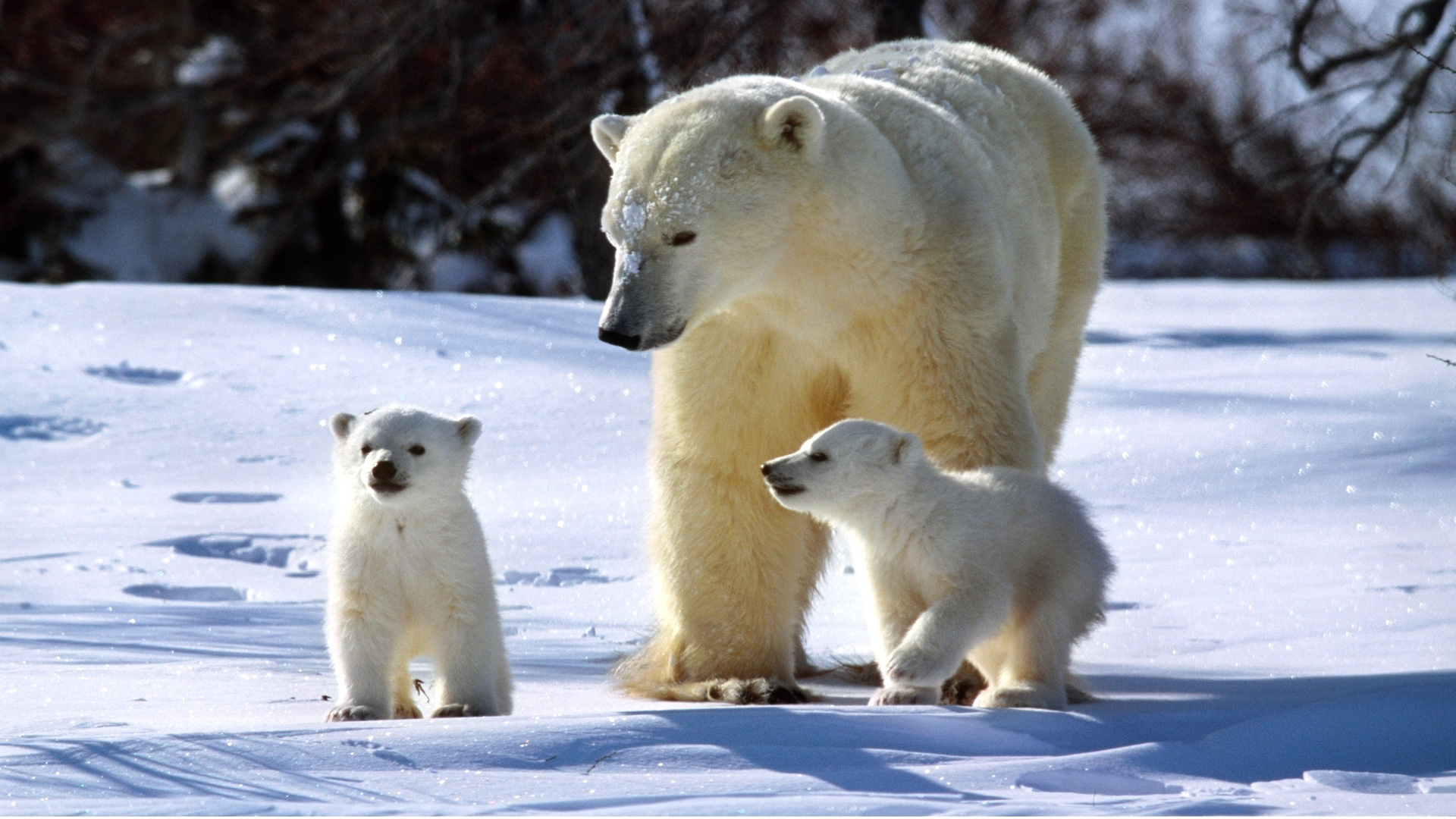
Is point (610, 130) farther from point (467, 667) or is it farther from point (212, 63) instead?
point (212, 63)

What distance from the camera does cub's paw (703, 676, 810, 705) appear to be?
12.6 ft

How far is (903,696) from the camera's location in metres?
3.25

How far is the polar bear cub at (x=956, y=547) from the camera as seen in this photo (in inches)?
134

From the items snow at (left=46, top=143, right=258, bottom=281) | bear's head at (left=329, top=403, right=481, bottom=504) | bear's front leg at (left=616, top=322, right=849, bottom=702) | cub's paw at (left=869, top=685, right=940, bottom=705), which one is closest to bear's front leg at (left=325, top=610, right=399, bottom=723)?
bear's head at (left=329, top=403, right=481, bottom=504)

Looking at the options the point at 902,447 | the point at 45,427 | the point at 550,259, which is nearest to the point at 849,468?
the point at 902,447

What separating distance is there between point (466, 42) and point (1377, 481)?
833 cm

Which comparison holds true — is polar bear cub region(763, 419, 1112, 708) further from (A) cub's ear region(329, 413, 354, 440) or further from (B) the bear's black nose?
(A) cub's ear region(329, 413, 354, 440)

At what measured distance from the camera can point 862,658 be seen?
15.0ft

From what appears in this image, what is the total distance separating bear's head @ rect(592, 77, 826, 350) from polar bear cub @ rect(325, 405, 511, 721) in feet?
1.69

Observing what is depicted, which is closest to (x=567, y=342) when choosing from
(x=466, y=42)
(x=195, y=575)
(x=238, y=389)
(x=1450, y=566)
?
(x=238, y=389)

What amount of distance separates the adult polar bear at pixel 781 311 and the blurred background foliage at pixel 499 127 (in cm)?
301

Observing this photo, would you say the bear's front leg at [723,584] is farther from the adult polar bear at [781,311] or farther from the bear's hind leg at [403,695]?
the bear's hind leg at [403,695]

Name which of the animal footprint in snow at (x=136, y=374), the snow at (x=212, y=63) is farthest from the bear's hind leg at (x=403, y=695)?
the snow at (x=212, y=63)

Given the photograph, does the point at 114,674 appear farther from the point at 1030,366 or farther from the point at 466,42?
the point at 466,42
